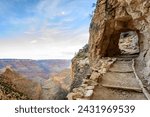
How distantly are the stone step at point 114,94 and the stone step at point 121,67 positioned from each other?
354 centimetres

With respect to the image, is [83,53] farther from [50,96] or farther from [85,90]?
[85,90]

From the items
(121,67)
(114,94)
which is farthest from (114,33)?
(114,94)

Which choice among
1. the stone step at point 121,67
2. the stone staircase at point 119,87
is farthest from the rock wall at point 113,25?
the stone staircase at point 119,87

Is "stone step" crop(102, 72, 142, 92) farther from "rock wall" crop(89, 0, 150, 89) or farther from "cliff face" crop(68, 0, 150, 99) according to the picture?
"rock wall" crop(89, 0, 150, 89)

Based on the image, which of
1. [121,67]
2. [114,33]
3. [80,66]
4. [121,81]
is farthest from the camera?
[80,66]

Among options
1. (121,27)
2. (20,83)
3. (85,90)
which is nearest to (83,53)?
(20,83)

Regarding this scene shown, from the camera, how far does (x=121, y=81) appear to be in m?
13.2

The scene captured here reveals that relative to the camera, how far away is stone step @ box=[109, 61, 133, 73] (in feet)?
50.5

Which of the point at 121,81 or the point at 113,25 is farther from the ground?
the point at 113,25

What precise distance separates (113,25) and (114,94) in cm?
1042

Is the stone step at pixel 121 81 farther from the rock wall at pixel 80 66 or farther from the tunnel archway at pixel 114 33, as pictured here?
the rock wall at pixel 80 66

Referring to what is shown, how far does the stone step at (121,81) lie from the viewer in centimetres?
1184

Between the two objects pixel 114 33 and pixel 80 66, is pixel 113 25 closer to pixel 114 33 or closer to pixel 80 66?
pixel 114 33

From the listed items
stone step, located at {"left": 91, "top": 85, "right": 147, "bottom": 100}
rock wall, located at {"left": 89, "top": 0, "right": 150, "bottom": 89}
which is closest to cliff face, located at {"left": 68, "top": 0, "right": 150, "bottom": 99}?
rock wall, located at {"left": 89, "top": 0, "right": 150, "bottom": 89}
